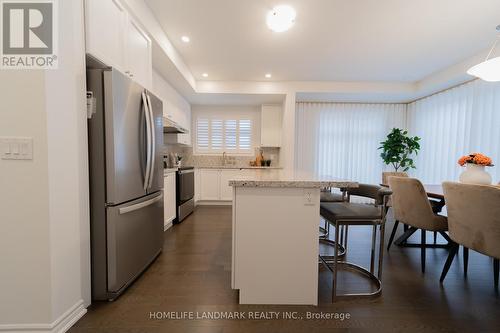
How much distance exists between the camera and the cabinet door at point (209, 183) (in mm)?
4652

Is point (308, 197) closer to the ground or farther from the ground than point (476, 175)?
closer to the ground

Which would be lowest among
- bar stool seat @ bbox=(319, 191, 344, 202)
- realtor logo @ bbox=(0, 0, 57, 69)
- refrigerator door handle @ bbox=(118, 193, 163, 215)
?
bar stool seat @ bbox=(319, 191, 344, 202)

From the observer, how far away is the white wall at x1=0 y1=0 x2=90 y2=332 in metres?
1.13

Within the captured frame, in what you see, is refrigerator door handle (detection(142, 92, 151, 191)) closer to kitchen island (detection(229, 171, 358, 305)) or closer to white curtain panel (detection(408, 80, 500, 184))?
kitchen island (detection(229, 171, 358, 305))

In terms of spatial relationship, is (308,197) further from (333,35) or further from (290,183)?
(333,35)

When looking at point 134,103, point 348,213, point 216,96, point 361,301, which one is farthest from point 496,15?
point 216,96

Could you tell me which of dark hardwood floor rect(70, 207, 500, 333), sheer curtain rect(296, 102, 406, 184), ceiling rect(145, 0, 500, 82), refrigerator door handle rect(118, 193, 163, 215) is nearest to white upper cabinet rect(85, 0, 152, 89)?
ceiling rect(145, 0, 500, 82)

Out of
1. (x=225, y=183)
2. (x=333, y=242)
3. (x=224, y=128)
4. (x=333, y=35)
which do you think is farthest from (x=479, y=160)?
(x=224, y=128)

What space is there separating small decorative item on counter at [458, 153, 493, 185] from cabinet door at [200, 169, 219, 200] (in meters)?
3.95

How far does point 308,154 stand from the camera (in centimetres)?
510

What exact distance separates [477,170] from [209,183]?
4.17m

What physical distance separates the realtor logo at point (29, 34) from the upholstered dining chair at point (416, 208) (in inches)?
121

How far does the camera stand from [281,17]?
2.19m

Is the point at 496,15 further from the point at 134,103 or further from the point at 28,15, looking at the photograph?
the point at 28,15
